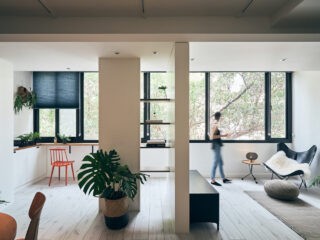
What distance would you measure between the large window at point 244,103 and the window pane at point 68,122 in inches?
119

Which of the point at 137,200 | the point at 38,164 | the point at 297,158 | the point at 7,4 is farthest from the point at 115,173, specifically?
the point at 297,158

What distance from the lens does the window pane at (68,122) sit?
5680mm

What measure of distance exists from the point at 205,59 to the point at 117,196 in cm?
272

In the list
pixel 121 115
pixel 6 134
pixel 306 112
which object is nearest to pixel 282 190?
pixel 306 112

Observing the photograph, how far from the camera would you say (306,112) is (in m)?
5.21

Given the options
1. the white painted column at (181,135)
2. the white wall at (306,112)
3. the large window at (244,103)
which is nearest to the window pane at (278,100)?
the large window at (244,103)

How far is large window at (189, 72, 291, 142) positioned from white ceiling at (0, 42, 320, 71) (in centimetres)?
118

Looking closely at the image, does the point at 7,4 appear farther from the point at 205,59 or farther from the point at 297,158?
the point at 297,158

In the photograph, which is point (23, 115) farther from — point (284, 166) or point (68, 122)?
point (284, 166)

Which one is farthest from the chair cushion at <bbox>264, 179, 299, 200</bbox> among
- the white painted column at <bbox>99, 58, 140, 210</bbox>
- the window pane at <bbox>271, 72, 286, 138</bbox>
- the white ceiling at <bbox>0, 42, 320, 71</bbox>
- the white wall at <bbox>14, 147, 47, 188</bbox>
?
the white wall at <bbox>14, 147, 47, 188</bbox>

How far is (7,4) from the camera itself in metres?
2.37

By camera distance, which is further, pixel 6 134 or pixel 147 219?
pixel 6 134

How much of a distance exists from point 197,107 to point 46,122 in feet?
12.8

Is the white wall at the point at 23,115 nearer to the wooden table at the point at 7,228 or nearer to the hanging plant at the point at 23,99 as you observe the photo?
the hanging plant at the point at 23,99
